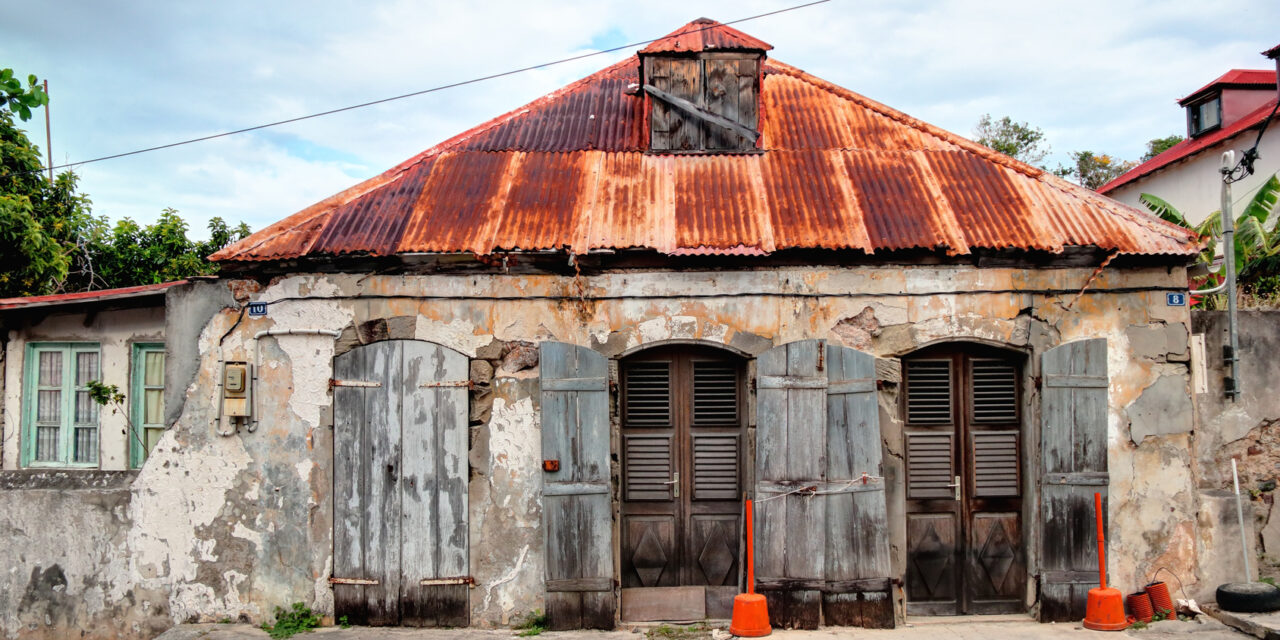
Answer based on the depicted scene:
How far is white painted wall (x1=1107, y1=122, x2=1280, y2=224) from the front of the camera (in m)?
14.6

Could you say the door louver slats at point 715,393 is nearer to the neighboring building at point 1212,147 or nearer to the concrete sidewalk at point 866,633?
the concrete sidewalk at point 866,633

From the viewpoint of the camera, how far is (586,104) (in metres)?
7.87

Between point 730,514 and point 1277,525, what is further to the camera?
point 1277,525

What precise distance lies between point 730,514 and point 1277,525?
529 centimetres

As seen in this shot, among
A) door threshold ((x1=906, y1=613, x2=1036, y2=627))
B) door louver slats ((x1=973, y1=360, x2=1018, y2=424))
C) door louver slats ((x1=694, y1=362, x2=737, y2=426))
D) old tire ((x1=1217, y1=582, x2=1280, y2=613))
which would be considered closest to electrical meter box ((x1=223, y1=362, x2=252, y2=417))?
door louver slats ((x1=694, y1=362, x2=737, y2=426))

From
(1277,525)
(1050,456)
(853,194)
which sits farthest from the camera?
(1277,525)

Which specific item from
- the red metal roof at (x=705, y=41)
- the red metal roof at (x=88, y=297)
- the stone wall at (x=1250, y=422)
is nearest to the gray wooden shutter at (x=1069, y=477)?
the stone wall at (x=1250, y=422)

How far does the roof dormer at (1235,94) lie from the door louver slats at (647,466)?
55.4 feet

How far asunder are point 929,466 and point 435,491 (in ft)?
13.4

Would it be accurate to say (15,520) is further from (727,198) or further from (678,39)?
(678,39)

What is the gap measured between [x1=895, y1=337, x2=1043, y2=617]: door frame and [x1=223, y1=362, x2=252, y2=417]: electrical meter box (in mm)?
5303

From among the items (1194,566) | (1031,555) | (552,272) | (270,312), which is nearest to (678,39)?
(552,272)

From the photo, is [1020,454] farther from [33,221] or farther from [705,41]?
[33,221]

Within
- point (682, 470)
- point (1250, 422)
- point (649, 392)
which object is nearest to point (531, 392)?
point (649, 392)
